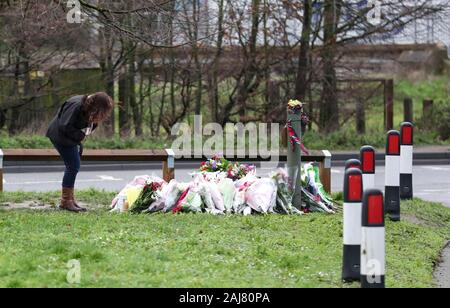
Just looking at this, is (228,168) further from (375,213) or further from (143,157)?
(375,213)

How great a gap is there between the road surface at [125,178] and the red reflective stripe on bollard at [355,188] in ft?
22.3

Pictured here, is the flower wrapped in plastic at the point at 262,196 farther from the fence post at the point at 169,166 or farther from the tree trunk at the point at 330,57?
the tree trunk at the point at 330,57

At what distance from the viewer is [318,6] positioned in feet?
75.5

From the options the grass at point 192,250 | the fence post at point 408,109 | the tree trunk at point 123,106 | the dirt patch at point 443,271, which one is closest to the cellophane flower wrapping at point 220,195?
the grass at point 192,250

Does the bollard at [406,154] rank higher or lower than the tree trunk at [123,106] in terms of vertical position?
lower

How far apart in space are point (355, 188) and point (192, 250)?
5.24 ft

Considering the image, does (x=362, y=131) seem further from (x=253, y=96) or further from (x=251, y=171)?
(x=251, y=171)

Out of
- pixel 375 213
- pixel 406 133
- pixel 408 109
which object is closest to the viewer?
pixel 375 213

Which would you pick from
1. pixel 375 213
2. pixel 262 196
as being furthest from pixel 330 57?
pixel 375 213

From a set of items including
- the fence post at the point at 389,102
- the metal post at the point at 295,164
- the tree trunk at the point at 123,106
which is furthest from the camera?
the fence post at the point at 389,102

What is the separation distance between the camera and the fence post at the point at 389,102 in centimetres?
2427

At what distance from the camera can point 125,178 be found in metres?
17.8

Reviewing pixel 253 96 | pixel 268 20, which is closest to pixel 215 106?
pixel 253 96

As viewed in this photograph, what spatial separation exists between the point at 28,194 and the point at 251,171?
3089mm
